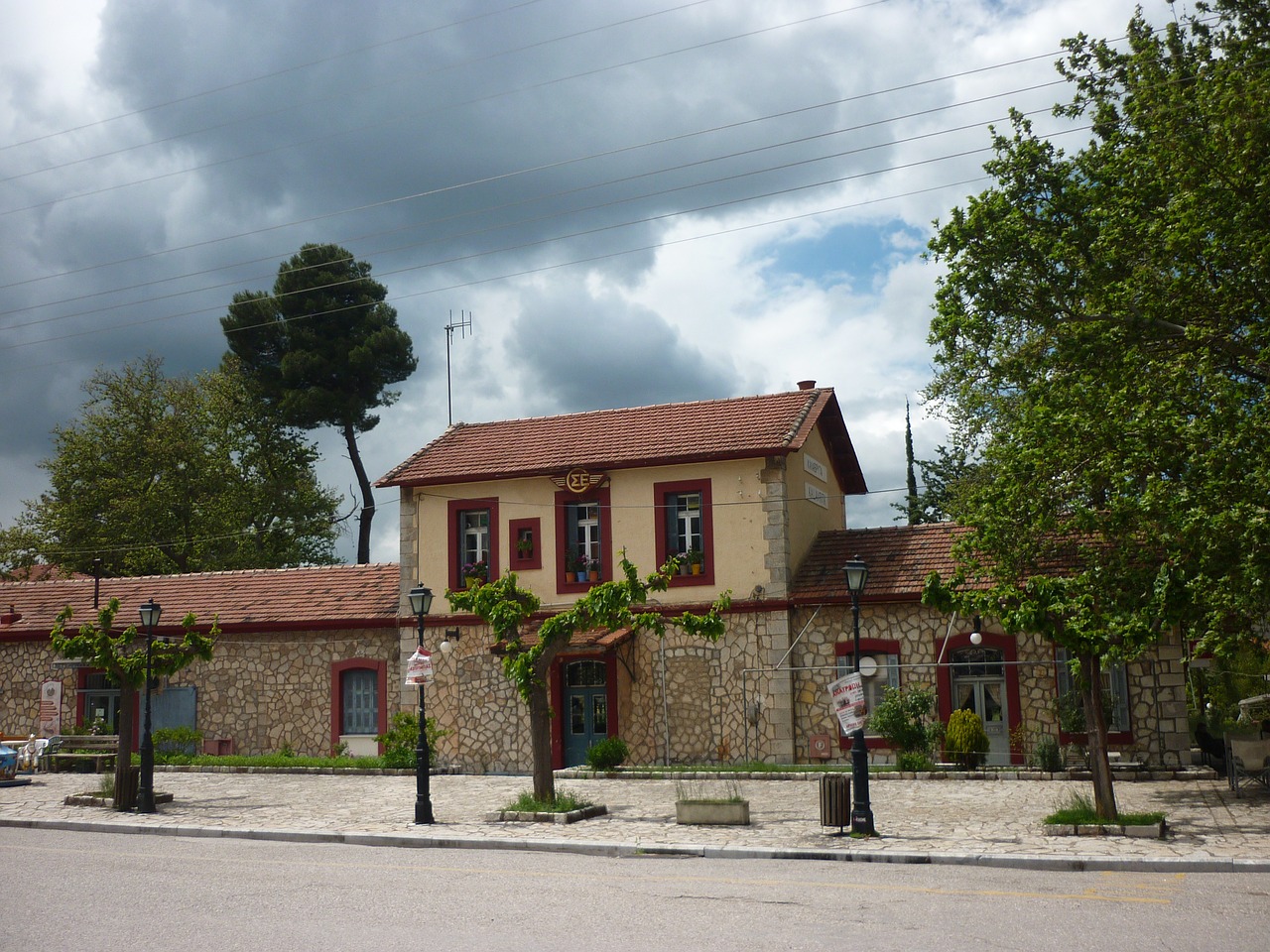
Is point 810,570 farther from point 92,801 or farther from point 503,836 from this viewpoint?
point 92,801

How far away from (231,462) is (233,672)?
20289 millimetres

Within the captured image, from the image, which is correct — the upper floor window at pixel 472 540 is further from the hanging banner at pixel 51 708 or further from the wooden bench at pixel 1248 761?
the wooden bench at pixel 1248 761

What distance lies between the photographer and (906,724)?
21.7 meters

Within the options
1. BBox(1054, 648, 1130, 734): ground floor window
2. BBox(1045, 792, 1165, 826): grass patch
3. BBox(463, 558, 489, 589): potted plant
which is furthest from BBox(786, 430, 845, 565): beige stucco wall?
BBox(1045, 792, 1165, 826): grass patch

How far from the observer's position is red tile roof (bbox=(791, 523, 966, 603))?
22766 mm

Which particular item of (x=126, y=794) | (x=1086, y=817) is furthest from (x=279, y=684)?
(x=1086, y=817)

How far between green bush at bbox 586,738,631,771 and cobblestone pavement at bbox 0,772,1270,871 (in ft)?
2.06

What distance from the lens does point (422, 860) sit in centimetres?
1367

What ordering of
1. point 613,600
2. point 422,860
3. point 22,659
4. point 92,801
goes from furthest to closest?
point 22,659
point 92,801
point 613,600
point 422,860

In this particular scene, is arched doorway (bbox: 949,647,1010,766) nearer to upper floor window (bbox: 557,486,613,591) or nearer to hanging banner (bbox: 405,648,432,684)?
upper floor window (bbox: 557,486,613,591)

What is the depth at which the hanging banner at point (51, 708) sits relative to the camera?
28828 mm

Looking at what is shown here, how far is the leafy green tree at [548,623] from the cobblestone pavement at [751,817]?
4.86 ft

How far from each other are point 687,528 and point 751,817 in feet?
28.3

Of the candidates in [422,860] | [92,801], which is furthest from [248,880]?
[92,801]
